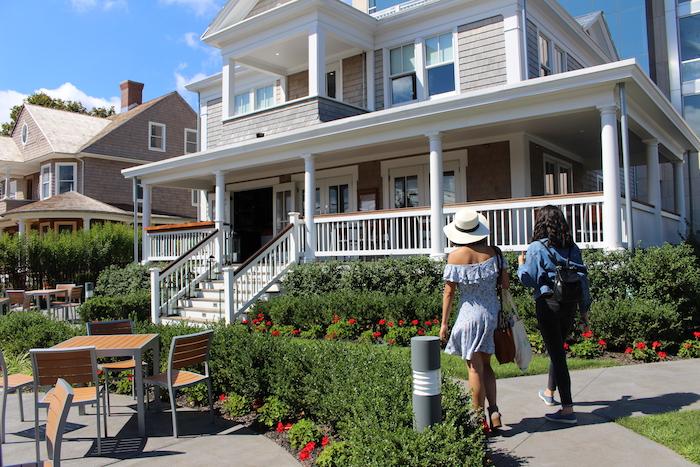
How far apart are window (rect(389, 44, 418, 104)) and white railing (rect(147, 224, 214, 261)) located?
19.6 ft

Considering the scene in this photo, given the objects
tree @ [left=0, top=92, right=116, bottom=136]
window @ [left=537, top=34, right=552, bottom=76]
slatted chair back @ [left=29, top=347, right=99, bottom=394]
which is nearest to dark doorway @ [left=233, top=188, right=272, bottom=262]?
window @ [left=537, top=34, right=552, bottom=76]

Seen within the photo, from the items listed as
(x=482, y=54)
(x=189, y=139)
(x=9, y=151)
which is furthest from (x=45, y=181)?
(x=482, y=54)

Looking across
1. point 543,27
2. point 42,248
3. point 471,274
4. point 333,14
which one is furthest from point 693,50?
point 42,248

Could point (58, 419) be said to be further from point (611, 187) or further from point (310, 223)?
point (310, 223)

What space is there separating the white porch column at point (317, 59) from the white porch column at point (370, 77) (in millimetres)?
1562

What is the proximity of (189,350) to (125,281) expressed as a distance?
1146 centimetres

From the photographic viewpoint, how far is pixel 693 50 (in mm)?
22469

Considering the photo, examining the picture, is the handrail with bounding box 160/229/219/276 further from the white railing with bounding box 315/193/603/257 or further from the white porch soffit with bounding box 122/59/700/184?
the white railing with bounding box 315/193/603/257

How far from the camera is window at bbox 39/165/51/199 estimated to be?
28.9 metres

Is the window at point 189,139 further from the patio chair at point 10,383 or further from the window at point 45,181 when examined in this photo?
the patio chair at point 10,383

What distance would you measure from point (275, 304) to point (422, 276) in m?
2.83

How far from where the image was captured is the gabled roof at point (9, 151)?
98.1 ft

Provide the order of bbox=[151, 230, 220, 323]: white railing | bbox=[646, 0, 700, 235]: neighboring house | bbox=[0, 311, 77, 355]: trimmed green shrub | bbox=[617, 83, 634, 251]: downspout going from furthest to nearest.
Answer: bbox=[646, 0, 700, 235]: neighboring house → bbox=[151, 230, 220, 323]: white railing → bbox=[617, 83, 634, 251]: downspout → bbox=[0, 311, 77, 355]: trimmed green shrub

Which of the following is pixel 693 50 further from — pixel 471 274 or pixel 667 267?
pixel 471 274
